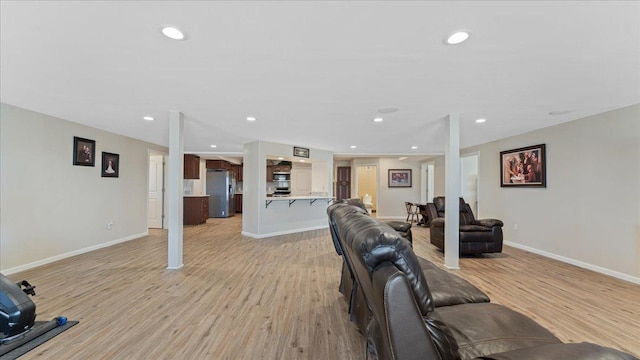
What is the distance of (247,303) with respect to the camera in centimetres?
255

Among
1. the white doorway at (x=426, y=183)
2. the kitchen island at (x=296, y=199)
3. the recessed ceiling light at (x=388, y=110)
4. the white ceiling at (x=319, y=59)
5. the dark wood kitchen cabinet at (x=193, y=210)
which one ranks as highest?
the white ceiling at (x=319, y=59)

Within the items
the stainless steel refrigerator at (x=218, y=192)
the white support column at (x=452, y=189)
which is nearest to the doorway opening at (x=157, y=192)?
the stainless steel refrigerator at (x=218, y=192)

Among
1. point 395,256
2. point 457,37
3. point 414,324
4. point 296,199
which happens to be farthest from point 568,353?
point 296,199

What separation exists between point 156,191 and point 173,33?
6.48 m

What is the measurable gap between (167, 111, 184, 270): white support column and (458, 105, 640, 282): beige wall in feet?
19.8

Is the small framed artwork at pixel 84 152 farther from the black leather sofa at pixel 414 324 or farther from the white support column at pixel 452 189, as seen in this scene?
the white support column at pixel 452 189

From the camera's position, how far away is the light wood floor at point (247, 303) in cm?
189

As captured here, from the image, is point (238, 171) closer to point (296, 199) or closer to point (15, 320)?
point (296, 199)

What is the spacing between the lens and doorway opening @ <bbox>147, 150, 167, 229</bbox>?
6.93 metres

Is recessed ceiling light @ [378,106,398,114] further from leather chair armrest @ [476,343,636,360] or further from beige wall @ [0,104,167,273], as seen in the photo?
beige wall @ [0,104,167,273]

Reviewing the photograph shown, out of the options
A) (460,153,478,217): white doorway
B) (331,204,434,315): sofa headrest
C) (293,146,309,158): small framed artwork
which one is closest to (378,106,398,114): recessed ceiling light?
(331,204,434,315): sofa headrest

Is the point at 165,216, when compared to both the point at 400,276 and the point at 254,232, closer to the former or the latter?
the point at 254,232

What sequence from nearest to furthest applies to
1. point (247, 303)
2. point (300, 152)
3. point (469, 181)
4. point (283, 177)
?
point (247, 303) < point (300, 152) < point (469, 181) < point (283, 177)

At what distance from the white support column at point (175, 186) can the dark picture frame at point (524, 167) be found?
6.02 meters
